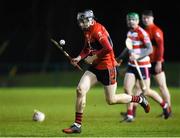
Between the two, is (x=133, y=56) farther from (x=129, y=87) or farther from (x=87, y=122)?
(x=87, y=122)

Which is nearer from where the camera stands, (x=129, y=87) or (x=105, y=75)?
(x=105, y=75)

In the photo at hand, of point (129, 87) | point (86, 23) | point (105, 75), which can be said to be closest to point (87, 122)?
point (129, 87)

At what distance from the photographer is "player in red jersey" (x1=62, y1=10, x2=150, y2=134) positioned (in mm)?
13586

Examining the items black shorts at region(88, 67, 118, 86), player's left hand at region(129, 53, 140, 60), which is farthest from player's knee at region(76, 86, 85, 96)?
player's left hand at region(129, 53, 140, 60)

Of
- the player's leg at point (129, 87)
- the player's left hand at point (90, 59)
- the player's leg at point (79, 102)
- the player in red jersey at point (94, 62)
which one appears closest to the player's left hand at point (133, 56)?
the player's leg at point (129, 87)

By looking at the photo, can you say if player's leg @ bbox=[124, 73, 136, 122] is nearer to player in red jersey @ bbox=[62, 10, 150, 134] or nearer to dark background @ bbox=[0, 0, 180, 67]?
player in red jersey @ bbox=[62, 10, 150, 134]

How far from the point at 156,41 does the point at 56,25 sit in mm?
27720

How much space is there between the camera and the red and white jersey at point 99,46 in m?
13.6

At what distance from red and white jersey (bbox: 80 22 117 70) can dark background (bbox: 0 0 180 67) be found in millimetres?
28222

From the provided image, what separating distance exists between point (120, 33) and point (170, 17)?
3.08 m

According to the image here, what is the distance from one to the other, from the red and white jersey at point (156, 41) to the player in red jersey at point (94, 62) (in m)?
3.72

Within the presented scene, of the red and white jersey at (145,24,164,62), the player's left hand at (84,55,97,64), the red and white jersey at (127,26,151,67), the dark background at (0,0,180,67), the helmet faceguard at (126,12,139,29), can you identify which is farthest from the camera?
the dark background at (0,0,180,67)

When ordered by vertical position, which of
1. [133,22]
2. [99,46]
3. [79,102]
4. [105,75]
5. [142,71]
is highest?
[133,22]

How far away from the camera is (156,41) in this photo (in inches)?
701
